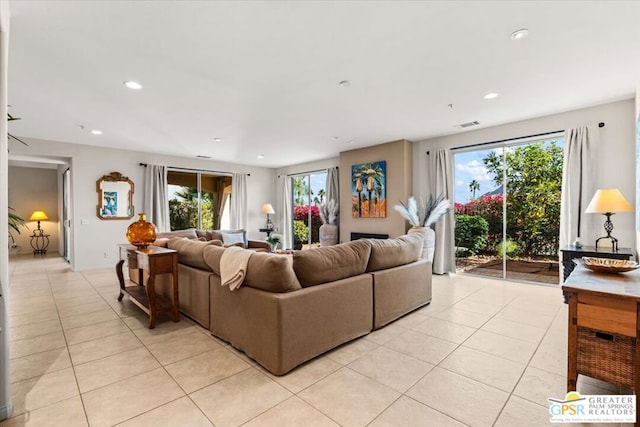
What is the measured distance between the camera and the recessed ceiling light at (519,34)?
7.77ft

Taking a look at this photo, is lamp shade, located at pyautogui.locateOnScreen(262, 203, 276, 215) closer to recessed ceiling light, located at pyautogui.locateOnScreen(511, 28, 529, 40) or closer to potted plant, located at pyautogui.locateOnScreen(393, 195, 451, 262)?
potted plant, located at pyautogui.locateOnScreen(393, 195, 451, 262)

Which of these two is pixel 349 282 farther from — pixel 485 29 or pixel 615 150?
pixel 615 150

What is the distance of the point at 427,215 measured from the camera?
18.3 ft

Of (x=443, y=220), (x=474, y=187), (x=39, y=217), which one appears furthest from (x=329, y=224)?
(x=39, y=217)

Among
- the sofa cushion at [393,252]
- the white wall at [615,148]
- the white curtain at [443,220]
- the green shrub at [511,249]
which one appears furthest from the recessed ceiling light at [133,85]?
Result: the green shrub at [511,249]

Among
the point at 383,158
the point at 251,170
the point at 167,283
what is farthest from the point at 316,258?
the point at 251,170

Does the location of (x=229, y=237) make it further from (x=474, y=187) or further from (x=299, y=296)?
(x=474, y=187)

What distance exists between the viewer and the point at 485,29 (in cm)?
235

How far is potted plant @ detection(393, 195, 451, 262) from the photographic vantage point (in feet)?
17.7

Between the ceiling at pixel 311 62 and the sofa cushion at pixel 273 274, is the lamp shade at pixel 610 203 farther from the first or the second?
the sofa cushion at pixel 273 274

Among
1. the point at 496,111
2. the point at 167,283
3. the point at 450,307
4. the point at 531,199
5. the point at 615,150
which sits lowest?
the point at 450,307

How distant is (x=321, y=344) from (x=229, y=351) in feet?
2.64
